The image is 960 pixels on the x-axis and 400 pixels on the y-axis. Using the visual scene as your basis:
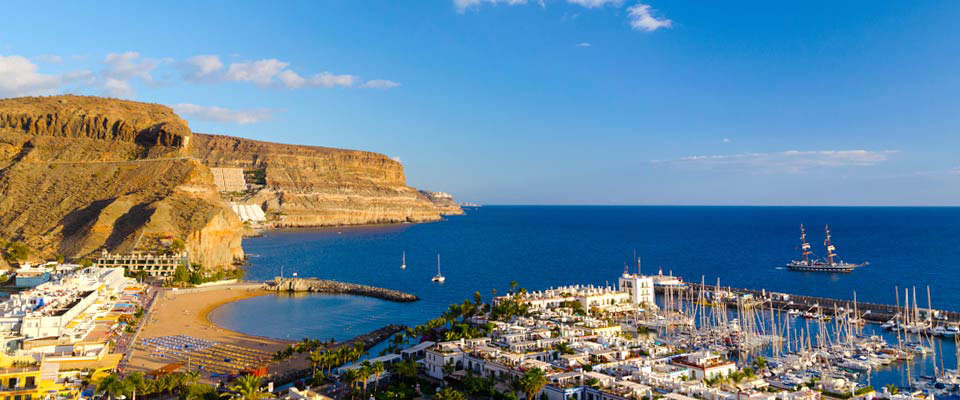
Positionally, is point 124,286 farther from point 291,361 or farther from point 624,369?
point 624,369

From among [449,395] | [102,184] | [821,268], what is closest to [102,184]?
[102,184]

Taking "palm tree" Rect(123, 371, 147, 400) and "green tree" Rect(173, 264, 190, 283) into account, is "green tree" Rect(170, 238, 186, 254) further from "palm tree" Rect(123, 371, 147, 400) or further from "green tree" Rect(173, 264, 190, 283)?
"palm tree" Rect(123, 371, 147, 400)

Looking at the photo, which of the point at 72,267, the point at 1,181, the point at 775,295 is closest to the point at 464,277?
the point at 775,295

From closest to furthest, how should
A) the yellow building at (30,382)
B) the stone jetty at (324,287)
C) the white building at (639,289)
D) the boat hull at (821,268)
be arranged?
the yellow building at (30,382) → the white building at (639,289) → the stone jetty at (324,287) → the boat hull at (821,268)

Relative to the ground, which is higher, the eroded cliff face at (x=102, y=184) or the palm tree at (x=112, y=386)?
the eroded cliff face at (x=102, y=184)

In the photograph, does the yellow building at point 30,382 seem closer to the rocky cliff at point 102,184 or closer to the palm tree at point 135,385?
the palm tree at point 135,385

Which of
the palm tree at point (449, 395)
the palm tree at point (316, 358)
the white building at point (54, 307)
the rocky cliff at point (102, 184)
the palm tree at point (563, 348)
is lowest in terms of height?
the palm tree at point (316, 358)

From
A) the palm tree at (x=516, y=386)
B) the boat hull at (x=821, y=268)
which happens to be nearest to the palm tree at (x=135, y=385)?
the palm tree at (x=516, y=386)
